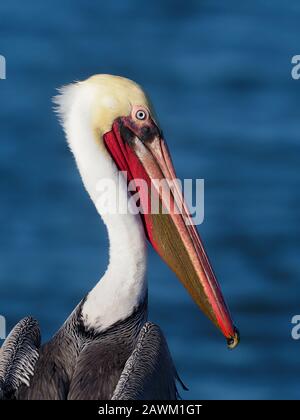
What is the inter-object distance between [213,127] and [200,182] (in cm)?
204

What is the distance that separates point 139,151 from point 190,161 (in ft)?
27.5

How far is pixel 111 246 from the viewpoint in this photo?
9.63m

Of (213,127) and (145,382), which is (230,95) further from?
(145,382)

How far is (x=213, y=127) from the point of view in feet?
62.6

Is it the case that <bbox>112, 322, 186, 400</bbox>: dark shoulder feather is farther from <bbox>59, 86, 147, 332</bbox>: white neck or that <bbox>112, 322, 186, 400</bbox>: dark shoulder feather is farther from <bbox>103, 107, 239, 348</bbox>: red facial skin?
<bbox>103, 107, 239, 348</bbox>: red facial skin

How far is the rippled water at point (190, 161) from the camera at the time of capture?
16203 mm

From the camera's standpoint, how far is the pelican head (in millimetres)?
9648

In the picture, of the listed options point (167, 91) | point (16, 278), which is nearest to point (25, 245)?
point (16, 278)
